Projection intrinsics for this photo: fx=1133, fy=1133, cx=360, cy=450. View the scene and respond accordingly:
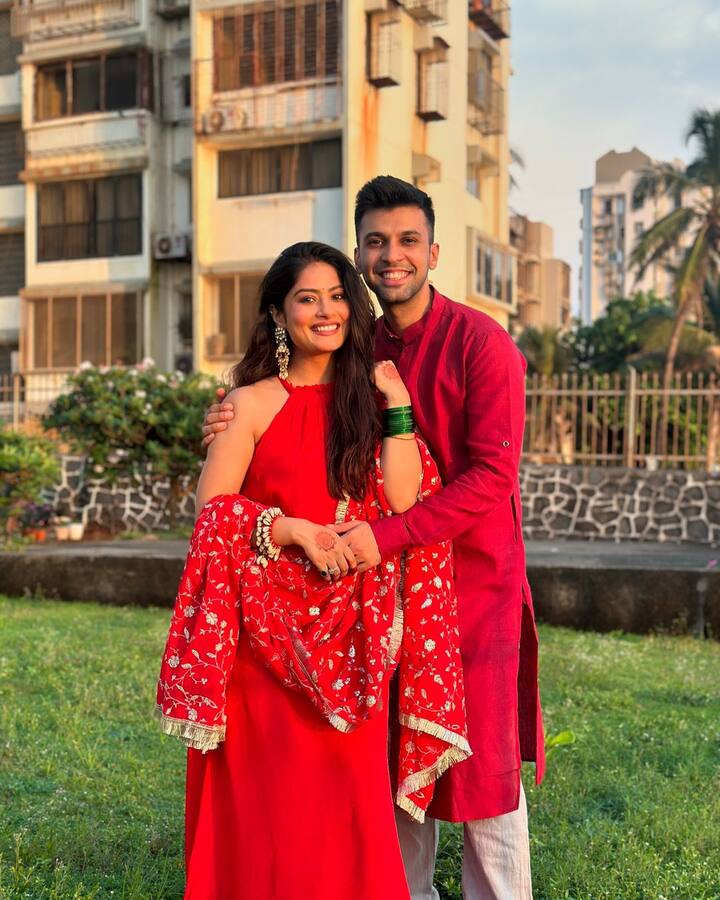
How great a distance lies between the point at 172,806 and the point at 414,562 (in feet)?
7.08

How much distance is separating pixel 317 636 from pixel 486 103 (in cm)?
2286

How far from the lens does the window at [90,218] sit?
2120 cm

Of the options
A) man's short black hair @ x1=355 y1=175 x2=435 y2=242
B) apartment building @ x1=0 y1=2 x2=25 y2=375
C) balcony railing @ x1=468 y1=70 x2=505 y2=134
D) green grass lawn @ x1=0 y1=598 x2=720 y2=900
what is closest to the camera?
man's short black hair @ x1=355 y1=175 x2=435 y2=242

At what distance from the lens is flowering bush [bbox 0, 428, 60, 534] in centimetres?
1184

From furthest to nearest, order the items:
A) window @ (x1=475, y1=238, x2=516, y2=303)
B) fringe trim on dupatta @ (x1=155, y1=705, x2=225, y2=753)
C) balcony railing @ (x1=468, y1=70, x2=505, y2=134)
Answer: balcony railing @ (x1=468, y1=70, x2=505, y2=134) → window @ (x1=475, y1=238, x2=516, y2=303) → fringe trim on dupatta @ (x1=155, y1=705, x2=225, y2=753)

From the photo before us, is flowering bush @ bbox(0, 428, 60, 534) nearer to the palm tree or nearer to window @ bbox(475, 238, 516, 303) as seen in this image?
window @ bbox(475, 238, 516, 303)

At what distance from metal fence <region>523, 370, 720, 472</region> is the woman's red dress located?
481 inches

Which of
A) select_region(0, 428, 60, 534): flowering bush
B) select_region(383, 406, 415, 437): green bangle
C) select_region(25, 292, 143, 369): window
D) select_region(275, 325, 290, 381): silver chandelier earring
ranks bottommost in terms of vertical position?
select_region(0, 428, 60, 534): flowering bush

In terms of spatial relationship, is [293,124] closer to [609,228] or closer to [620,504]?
[620,504]

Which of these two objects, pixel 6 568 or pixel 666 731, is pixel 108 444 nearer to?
pixel 6 568

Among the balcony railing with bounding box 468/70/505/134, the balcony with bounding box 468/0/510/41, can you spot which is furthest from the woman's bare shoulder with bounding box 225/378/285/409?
the balcony with bounding box 468/0/510/41

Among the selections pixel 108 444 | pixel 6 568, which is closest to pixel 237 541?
pixel 6 568

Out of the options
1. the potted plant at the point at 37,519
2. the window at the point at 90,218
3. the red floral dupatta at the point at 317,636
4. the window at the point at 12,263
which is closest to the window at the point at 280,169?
the window at the point at 90,218

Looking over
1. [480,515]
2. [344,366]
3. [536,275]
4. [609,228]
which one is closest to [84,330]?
[344,366]
